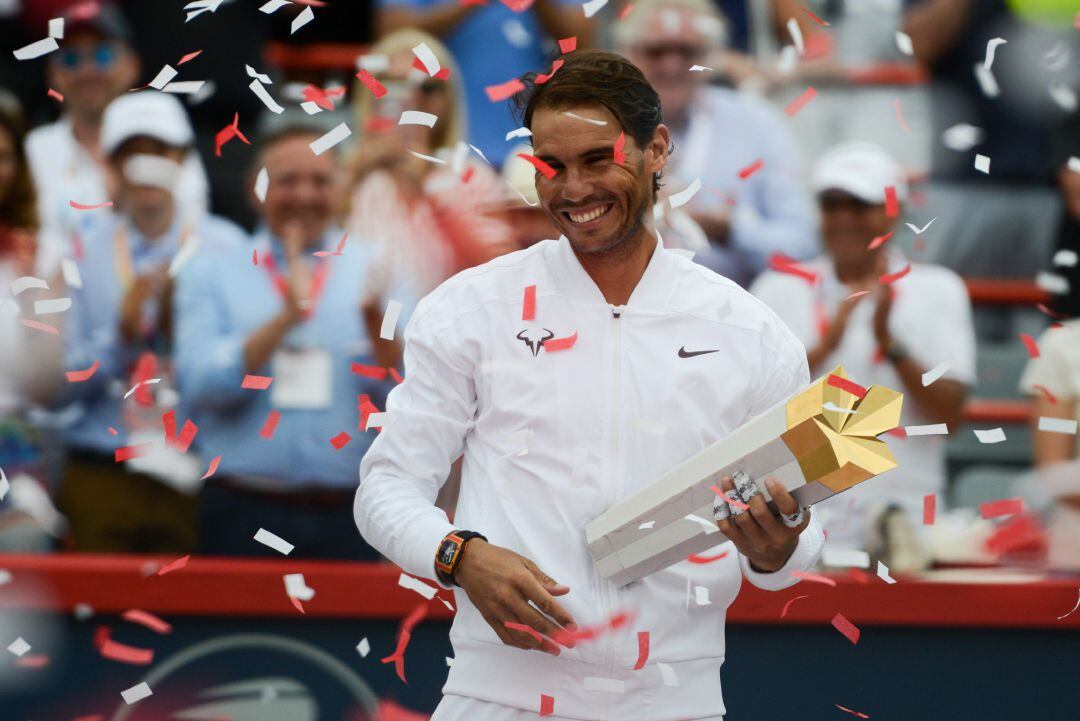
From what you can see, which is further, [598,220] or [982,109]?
[982,109]

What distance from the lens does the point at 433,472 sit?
9.89 ft

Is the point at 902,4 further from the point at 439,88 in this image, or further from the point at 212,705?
the point at 212,705

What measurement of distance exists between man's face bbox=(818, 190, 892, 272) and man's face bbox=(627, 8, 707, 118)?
2.33 ft

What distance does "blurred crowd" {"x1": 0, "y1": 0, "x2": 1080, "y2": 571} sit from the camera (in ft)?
16.0

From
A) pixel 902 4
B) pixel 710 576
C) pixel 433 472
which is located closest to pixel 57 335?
pixel 433 472

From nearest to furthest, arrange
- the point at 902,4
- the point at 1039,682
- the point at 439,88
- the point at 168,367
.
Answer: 1. the point at 1039,682
2. the point at 168,367
3. the point at 439,88
4. the point at 902,4

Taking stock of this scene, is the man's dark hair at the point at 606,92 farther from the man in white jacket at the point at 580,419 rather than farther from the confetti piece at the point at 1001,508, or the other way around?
the confetti piece at the point at 1001,508

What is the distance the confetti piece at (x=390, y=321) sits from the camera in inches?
187

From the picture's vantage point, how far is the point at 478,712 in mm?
2984

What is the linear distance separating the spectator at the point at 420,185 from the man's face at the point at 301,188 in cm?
23

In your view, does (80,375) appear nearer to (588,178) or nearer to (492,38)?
(492,38)

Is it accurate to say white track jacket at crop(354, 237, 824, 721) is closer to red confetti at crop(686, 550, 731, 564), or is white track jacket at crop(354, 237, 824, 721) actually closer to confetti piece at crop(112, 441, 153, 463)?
red confetti at crop(686, 550, 731, 564)

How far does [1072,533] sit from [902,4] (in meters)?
2.74

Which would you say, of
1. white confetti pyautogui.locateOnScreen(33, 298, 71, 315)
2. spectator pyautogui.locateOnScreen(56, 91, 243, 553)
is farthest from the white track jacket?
white confetti pyautogui.locateOnScreen(33, 298, 71, 315)
